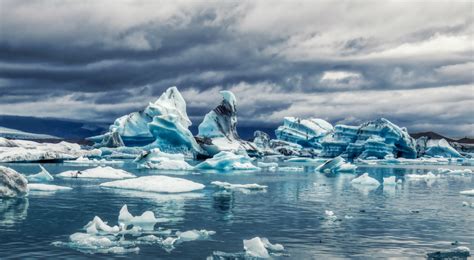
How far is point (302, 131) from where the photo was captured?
111 metres

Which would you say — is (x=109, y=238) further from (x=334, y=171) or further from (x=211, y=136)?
(x=211, y=136)

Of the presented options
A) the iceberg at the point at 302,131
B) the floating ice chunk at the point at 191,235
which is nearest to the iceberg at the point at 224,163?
the floating ice chunk at the point at 191,235

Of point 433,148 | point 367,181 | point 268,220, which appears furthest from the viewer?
point 433,148

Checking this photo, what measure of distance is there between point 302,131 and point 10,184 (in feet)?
299

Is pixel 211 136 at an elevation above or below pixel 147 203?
above

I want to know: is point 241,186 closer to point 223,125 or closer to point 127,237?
point 127,237

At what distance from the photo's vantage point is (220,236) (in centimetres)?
1464

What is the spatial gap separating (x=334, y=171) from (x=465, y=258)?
4136 cm

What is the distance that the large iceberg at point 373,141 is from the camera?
81.1 m

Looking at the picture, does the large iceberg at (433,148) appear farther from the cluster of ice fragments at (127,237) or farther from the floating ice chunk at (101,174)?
the cluster of ice fragments at (127,237)

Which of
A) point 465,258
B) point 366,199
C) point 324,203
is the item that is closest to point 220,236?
point 465,258

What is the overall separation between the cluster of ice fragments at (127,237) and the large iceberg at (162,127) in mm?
52486

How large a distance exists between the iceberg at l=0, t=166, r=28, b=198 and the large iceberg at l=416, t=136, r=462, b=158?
9428 centimetres

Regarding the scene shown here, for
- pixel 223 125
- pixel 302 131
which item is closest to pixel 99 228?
pixel 223 125
